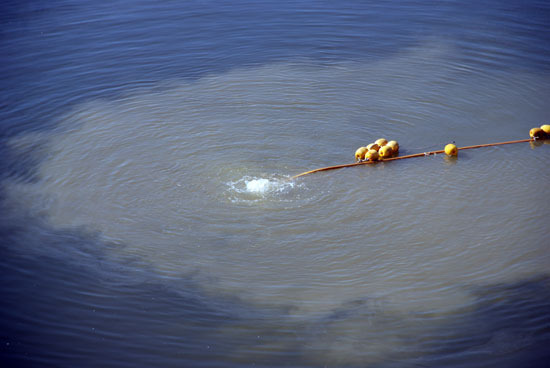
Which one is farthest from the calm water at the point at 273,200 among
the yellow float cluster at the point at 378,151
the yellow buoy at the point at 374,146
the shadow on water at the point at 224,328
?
the yellow buoy at the point at 374,146

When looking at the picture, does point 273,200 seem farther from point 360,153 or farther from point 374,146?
point 374,146

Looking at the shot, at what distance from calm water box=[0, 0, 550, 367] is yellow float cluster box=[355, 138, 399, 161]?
0.13 metres

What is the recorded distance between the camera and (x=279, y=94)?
8414mm

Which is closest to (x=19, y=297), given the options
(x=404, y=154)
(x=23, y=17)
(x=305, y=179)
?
(x=305, y=179)

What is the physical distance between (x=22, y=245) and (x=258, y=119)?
359 centimetres

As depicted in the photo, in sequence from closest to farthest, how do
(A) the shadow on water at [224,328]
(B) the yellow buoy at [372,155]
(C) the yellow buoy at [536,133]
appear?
(A) the shadow on water at [224,328] → (B) the yellow buoy at [372,155] → (C) the yellow buoy at [536,133]

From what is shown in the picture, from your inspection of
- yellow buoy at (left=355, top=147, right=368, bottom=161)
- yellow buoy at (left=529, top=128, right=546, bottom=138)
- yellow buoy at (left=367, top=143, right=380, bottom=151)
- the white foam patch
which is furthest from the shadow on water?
yellow buoy at (left=529, top=128, right=546, bottom=138)

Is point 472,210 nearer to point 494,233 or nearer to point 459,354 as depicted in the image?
point 494,233

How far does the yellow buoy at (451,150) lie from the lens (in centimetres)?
685

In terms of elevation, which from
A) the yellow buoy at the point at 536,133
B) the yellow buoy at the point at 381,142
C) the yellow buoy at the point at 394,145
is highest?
the yellow buoy at the point at 536,133

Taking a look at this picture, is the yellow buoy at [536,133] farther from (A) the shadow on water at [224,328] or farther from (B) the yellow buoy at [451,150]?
(A) the shadow on water at [224,328]

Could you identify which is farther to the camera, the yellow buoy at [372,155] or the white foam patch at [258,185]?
the yellow buoy at [372,155]

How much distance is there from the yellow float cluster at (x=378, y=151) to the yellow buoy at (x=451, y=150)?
624mm

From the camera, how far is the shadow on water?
172 inches
